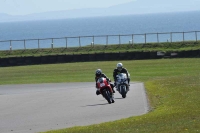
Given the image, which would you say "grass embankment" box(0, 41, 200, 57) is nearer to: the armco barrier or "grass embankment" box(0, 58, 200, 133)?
the armco barrier

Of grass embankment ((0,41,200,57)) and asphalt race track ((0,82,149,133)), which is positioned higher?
grass embankment ((0,41,200,57))

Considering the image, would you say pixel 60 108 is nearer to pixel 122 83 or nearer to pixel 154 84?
pixel 122 83

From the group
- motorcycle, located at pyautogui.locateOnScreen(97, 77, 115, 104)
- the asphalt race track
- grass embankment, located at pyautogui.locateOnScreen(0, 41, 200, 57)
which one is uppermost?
grass embankment, located at pyautogui.locateOnScreen(0, 41, 200, 57)

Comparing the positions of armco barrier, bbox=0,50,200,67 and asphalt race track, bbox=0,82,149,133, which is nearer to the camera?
asphalt race track, bbox=0,82,149,133

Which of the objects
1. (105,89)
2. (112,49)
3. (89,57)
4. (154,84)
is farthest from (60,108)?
(112,49)

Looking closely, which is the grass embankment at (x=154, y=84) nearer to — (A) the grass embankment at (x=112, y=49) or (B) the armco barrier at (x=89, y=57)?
(B) the armco barrier at (x=89, y=57)

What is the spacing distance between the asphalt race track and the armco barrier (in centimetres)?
2261

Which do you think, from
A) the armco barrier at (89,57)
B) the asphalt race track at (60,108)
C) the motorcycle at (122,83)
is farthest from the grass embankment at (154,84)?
the armco barrier at (89,57)

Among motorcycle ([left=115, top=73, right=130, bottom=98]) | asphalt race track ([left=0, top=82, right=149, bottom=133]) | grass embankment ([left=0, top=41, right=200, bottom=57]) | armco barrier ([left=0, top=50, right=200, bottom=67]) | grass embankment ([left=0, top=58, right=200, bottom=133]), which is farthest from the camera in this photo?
grass embankment ([left=0, top=41, right=200, bottom=57])

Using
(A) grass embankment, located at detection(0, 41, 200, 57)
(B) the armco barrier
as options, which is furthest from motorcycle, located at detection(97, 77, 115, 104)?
(A) grass embankment, located at detection(0, 41, 200, 57)

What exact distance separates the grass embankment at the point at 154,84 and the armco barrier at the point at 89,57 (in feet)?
7.17

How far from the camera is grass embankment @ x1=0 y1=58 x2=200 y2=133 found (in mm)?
17828

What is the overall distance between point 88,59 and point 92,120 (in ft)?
136

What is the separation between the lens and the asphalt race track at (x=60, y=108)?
21.1 metres
